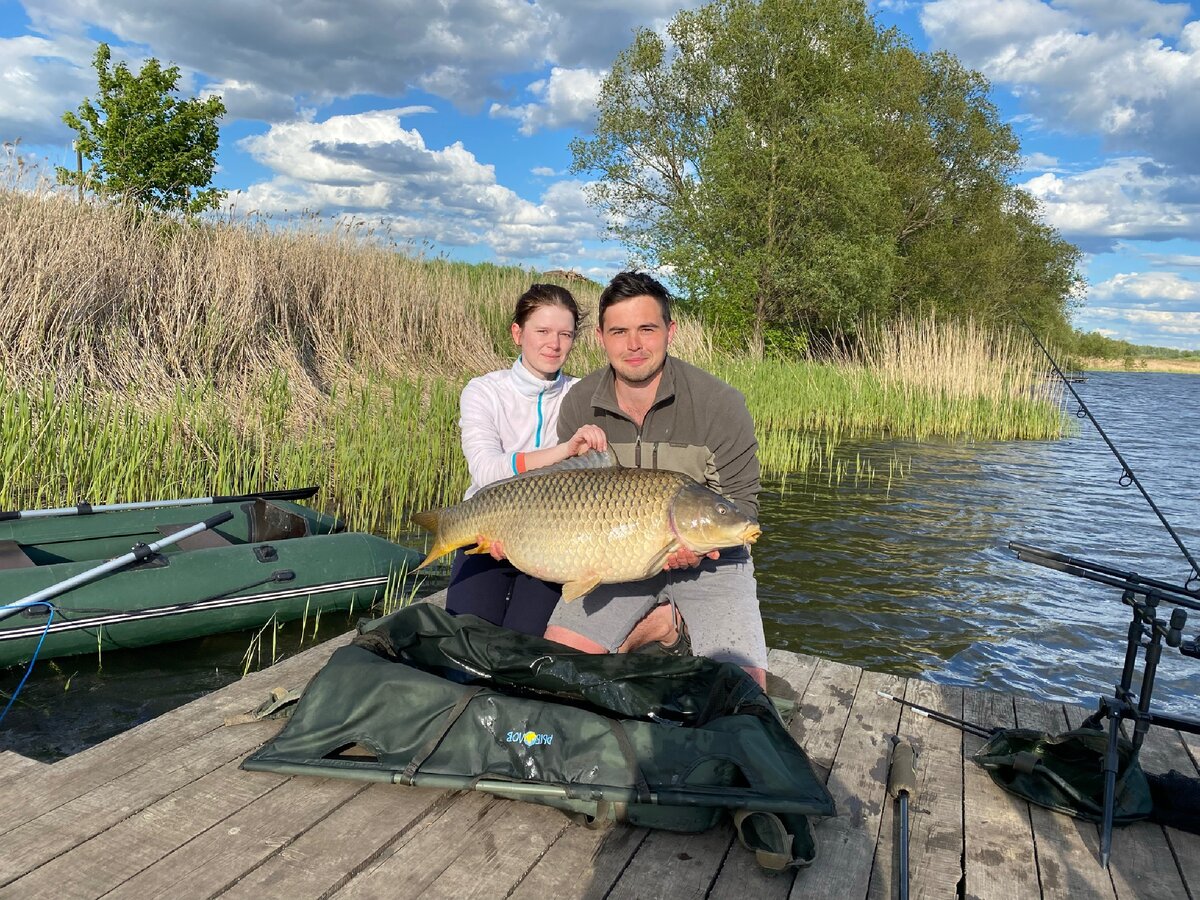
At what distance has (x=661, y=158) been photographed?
29.5 m

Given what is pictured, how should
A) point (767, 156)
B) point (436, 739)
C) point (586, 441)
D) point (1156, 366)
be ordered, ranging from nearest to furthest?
point (436, 739)
point (586, 441)
point (767, 156)
point (1156, 366)

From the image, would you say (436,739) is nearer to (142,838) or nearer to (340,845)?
(340,845)

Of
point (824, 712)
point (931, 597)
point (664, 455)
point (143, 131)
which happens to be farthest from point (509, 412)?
point (143, 131)

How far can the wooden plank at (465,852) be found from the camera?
2242mm

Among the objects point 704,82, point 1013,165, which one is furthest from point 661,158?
point 1013,165

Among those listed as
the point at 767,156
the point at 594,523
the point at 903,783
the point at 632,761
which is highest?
the point at 767,156

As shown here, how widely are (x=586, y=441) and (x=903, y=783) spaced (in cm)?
169

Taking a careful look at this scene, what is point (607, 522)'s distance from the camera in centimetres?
309

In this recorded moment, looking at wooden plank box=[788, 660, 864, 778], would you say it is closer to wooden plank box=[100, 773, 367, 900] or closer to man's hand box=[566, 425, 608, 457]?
man's hand box=[566, 425, 608, 457]

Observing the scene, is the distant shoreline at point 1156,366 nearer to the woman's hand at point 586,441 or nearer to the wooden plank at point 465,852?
the woman's hand at point 586,441

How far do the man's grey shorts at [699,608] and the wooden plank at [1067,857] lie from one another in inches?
42.0

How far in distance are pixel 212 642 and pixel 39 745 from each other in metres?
1.40

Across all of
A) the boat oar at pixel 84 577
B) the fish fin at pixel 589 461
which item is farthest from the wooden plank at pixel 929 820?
the boat oar at pixel 84 577

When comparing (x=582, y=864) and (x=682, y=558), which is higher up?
(x=682, y=558)
